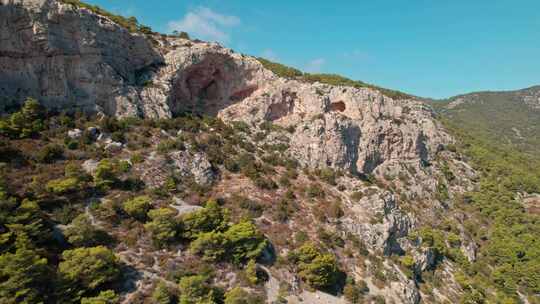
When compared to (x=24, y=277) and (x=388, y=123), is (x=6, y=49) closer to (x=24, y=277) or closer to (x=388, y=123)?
(x=24, y=277)

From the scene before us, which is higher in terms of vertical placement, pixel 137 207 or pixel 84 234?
pixel 137 207

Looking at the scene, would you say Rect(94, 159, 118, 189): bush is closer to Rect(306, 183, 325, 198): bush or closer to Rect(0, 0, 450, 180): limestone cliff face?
Rect(0, 0, 450, 180): limestone cliff face

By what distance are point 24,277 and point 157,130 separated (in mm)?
22407

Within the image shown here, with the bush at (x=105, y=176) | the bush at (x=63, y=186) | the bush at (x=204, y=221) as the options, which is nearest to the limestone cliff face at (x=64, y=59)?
the bush at (x=105, y=176)

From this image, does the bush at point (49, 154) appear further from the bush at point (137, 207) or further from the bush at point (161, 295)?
the bush at point (161, 295)

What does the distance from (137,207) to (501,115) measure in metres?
158

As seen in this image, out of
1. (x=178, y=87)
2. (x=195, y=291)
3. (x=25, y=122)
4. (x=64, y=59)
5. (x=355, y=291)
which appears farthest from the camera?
(x=178, y=87)

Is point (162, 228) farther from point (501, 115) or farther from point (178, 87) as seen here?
point (501, 115)

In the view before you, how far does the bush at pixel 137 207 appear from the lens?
23.3 meters

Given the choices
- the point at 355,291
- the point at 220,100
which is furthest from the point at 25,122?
the point at 355,291

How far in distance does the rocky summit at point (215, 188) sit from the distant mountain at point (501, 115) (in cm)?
5602

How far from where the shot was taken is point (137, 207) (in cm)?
2338

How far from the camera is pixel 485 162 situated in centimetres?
5869

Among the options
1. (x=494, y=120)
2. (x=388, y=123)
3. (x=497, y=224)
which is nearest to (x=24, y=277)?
(x=388, y=123)
